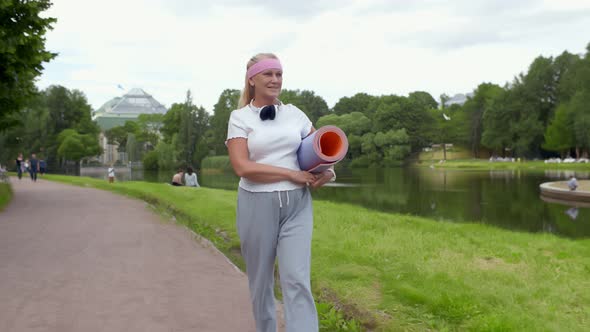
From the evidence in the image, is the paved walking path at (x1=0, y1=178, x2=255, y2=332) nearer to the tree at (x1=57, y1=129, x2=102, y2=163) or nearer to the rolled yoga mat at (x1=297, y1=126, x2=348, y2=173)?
the rolled yoga mat at (x1=297, y1=126, x2=348, y2=173)

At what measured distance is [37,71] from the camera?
1513 cm

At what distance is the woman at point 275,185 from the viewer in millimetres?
3062

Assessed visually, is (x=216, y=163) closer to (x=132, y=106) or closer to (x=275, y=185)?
(x=275, y=185)

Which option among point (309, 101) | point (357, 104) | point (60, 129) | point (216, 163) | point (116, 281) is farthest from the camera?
point (60, 129)

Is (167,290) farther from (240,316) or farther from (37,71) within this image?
(37,71)

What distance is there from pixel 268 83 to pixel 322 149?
0.50 meters

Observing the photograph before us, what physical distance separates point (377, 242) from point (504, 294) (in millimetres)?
3143

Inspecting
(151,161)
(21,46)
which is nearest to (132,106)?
(151,161)

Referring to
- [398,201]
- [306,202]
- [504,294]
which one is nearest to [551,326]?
[504,294]

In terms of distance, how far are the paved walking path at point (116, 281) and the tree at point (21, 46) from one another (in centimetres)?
440

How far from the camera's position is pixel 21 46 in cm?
1353

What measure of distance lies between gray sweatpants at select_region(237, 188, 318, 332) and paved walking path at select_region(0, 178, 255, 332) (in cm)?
122

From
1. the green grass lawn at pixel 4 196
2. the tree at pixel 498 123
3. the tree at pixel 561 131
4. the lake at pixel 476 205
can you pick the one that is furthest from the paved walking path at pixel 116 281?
the tree at pixel 498 123

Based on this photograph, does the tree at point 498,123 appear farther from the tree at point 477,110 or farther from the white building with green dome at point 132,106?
the white building with green dome at point 132,106
